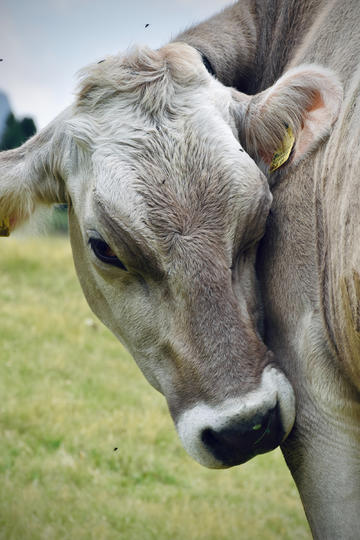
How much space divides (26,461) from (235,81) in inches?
145

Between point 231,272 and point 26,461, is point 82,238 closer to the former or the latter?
point 231,272

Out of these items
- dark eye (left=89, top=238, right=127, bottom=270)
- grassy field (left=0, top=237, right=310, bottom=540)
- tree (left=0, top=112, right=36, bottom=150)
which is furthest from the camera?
tree (left=0, top=112, right=36, bottom=150)

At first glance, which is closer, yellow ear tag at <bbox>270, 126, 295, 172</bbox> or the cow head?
the cow head

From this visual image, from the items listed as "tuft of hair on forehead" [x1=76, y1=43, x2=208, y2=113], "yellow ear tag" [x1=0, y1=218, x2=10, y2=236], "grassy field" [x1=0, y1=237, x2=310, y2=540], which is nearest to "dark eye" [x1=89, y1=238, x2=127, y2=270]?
"tuft of hair on forehead" [x1=76, y1=43, x2=208, y2=113]

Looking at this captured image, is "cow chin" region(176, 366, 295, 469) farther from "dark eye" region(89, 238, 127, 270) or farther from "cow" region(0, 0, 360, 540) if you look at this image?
"dark eye" region(89, 238, 127, 270)

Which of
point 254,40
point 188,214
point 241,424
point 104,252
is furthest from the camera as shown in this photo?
point 254,40

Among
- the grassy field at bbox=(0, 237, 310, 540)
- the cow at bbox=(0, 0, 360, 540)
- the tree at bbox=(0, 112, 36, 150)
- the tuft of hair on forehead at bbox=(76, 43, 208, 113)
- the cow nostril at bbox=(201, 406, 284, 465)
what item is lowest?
the tree at bbox=(0, 112, 36, 150)

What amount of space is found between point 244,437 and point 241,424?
6 cm

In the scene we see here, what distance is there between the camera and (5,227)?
11.1 feet

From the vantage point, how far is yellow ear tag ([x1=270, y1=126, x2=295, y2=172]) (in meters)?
2.91

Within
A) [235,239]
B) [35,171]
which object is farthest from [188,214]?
[35,171]

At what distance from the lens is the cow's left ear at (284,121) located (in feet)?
9.52

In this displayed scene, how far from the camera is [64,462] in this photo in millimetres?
5656

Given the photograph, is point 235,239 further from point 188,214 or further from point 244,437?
point 244,437
